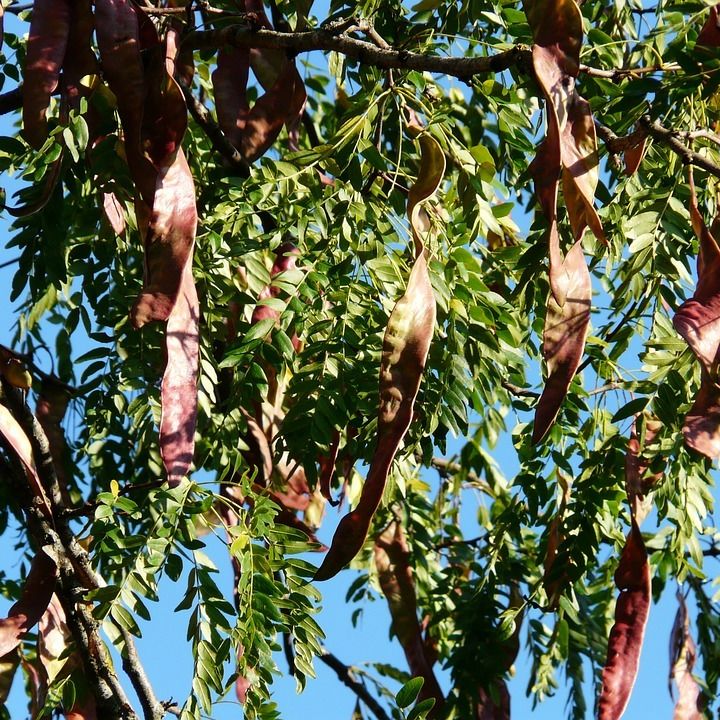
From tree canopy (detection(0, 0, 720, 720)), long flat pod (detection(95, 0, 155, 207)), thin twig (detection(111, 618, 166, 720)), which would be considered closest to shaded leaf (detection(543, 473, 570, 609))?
tree canopy (detection(0, 0, 720, 720))

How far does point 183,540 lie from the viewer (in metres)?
2.25

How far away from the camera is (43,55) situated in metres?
2.10

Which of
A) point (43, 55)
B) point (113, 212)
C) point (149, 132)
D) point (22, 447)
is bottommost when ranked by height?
point (22, 447)

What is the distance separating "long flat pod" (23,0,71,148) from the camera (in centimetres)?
209

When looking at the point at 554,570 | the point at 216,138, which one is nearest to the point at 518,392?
the point at 554,570

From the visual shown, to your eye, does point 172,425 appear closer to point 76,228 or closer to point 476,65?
point 476,65

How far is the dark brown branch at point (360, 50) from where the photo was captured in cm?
184

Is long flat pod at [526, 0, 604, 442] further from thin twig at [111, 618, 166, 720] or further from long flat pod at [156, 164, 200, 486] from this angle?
thin twig at [111, 618, 166, 720]

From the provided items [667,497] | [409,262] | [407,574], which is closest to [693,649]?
[667,497]

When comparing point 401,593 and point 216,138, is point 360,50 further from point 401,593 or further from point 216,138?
point 401,593

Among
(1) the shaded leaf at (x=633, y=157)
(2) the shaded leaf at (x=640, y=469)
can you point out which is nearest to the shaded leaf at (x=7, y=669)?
→ (2) the shaded leaf at (x=640, y=469)

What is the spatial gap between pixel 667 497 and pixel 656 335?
14.2 inches

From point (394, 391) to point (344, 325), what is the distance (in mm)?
788

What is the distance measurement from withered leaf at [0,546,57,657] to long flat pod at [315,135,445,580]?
67cm
